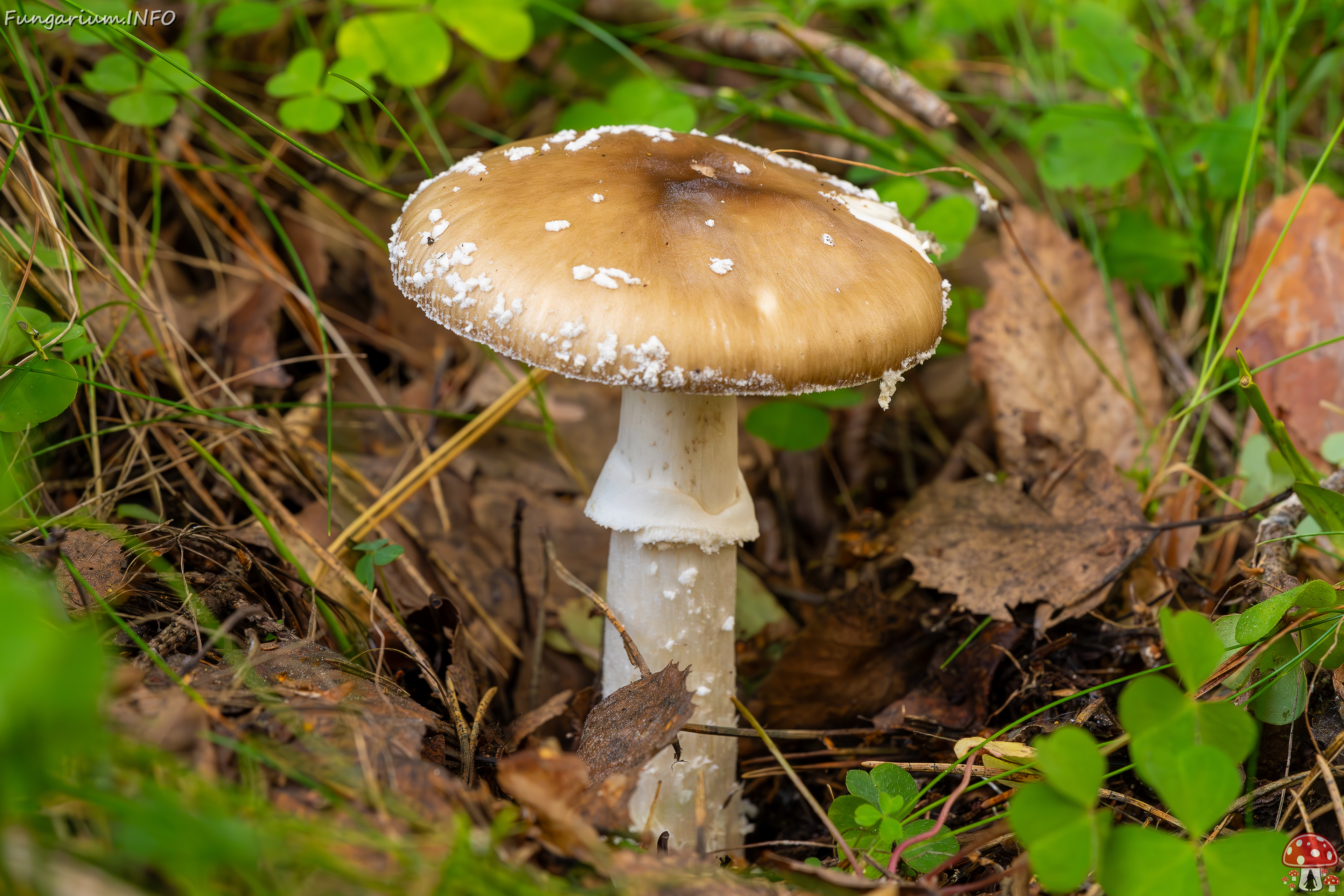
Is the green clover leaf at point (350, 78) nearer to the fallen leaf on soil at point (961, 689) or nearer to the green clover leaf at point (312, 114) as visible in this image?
the green clover leaf at point (312, 114)

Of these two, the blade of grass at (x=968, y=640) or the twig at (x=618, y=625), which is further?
the blade of grass at (x=968, y=640)

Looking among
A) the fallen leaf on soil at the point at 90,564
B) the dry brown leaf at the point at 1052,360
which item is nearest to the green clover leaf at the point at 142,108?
the fallen leaf on soil at the point at 90,564

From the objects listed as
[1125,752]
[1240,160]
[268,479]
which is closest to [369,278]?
[268,479]

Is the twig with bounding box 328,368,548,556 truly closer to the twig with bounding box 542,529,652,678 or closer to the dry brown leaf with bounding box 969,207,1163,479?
the twig with bounding box 542,529,652,678

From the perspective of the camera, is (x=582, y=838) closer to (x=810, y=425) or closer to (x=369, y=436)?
(x=810, y=425)

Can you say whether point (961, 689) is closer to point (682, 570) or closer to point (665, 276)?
point (682, 570)

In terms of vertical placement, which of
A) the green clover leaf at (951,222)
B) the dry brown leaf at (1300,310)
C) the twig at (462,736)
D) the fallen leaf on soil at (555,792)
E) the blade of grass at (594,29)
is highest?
the blade of grass at (594,29)
